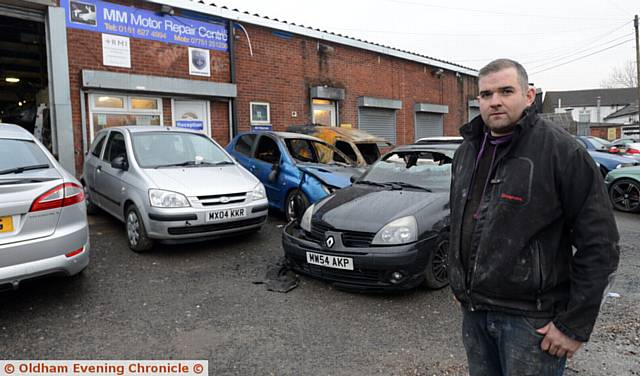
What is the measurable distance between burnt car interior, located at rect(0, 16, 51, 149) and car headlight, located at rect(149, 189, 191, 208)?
5.97 metres

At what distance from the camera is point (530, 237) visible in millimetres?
1636

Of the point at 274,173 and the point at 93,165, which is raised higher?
the point at 93,165

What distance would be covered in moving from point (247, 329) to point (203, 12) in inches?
342

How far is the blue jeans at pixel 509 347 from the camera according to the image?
65.8 inches

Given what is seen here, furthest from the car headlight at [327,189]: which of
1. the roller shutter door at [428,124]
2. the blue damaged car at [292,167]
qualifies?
the roller shutter door at [428,124]

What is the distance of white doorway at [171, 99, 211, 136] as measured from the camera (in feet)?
32.8

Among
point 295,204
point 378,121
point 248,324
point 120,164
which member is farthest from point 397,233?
point 378,121

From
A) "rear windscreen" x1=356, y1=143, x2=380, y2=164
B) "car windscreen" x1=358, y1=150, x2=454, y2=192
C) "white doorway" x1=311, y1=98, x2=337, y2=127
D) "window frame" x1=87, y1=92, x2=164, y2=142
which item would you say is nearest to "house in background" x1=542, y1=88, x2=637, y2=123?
"white doorway" x1=311, y1=98, x2=337, y2=127

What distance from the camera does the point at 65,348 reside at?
124 inches

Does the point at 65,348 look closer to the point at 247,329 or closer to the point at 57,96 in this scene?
the point at 247,329

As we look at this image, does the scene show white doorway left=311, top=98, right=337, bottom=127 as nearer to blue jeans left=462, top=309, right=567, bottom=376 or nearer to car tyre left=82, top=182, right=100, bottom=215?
car tyre left=82, top=182, right=100, bottom=215

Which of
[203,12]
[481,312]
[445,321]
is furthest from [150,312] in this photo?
[203,12]

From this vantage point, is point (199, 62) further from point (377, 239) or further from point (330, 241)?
point (377, 239)

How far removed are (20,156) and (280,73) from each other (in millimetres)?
8605
